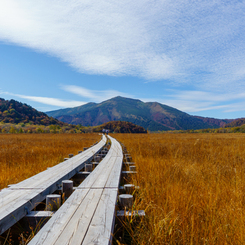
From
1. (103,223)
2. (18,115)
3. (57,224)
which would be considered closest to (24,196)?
(57,224)

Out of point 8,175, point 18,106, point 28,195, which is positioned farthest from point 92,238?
point 18,106

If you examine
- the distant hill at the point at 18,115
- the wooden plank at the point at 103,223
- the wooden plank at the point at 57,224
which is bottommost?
the wooden plank at the point at 103,223

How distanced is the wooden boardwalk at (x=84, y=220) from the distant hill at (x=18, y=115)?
4649 inches

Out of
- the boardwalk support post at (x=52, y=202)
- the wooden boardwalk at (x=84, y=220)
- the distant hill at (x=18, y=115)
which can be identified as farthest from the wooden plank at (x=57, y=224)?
the distant hill at (x=18, y=115)

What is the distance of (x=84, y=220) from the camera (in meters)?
1.49

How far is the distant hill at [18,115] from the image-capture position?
10910 centimetres

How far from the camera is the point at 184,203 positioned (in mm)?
2119

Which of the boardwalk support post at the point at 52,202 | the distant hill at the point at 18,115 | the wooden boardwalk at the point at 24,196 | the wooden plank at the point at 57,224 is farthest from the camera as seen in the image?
the distant hill at the point at 18,115

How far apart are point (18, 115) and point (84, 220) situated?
133 metres

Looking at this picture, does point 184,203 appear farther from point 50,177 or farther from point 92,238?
point 50,177

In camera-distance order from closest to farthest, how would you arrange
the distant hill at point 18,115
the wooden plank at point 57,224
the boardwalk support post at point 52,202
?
the wooden plank at point 57,224, the boardwalk support post at point 52,202, the distant hill at point 18,115

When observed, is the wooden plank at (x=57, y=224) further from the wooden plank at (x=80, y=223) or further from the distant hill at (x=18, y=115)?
the distant hill at (x=18, y=115)

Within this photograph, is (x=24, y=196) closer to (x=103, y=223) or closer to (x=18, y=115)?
(x=103, y=223)

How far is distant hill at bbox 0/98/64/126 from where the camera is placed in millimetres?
109100
